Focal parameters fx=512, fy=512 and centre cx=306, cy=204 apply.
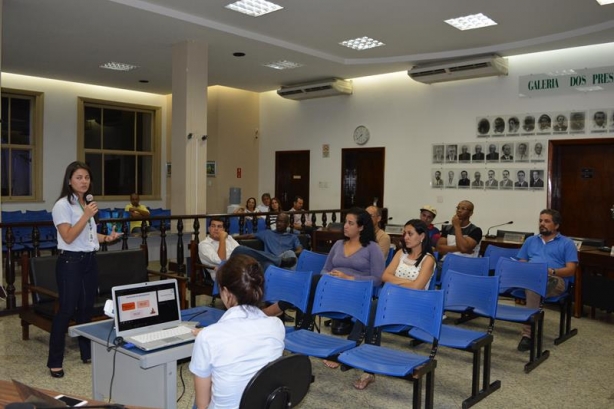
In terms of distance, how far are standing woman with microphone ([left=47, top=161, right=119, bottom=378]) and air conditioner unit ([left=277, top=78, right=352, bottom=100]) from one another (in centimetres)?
695

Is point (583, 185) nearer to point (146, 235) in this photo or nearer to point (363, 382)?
point (363, 382)

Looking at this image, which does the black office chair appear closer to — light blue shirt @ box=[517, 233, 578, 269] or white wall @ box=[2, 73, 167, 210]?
light blue shirt @ box=[517, 233, 578, 269]

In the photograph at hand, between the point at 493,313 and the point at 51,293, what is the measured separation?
332cm

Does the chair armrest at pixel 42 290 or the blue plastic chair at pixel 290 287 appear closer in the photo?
the blue plastic chair at pixel 290 287

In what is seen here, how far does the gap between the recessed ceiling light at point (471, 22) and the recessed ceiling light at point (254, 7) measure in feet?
7.58

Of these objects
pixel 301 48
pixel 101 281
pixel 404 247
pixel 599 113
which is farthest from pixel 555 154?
pixel 101 281

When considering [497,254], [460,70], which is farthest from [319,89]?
[497,254]

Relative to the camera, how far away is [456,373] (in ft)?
12.7

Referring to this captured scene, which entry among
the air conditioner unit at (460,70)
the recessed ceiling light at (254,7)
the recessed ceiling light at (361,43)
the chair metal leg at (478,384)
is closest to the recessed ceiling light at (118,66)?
the recessed ceiling light at (254,7)

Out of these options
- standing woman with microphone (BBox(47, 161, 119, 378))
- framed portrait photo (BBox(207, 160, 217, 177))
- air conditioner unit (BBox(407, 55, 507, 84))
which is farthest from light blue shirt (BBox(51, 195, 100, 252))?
framed portrait photo (BBox(207, 160, 217, 177))

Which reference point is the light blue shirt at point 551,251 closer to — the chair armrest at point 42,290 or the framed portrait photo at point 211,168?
the chair armrest at point 42,290

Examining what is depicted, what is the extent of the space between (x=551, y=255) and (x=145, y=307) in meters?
3.86

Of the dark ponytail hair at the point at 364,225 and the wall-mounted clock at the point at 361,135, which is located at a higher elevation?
the wall-mounted clock at the point at 361,135

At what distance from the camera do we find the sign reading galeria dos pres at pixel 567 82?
743 centimetres
